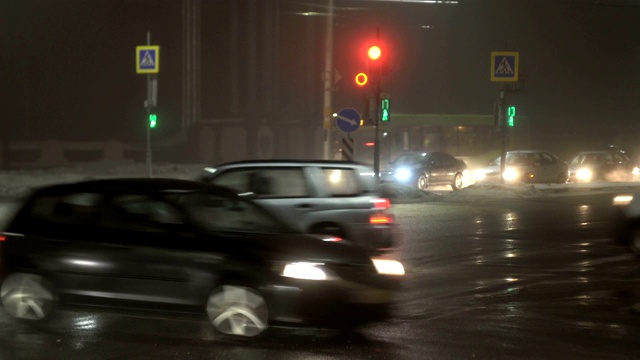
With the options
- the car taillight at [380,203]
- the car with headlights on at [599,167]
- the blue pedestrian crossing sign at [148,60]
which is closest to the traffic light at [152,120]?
the blue pedestrian crossing sign at [148,60]

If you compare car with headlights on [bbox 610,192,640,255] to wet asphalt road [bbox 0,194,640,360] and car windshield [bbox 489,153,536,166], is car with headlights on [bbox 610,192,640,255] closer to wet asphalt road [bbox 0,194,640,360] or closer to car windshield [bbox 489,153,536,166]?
wet asphalt road [bbox 0,194,640,360]

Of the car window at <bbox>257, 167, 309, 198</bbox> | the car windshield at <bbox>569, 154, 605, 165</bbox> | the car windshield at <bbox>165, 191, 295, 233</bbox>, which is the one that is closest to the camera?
the car windshield at <bbox>165, 191, 295, 233</bbox>

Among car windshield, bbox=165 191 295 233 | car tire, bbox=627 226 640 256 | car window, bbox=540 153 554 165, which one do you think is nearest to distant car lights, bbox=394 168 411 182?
car window, bbox=540 153 554 165

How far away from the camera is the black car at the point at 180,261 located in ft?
27.4

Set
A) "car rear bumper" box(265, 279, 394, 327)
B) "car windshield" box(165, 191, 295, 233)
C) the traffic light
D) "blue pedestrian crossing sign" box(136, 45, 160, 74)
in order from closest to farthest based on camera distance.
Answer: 1. "car rear bumper" box(265, 279, 394, 327)
2. "car windshield" box(165, 191, 295, 233)
3. "blue pedestrian crossing sign" box(136, 45, 160, 74)
4. the traffic light

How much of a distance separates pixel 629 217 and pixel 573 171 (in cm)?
2446

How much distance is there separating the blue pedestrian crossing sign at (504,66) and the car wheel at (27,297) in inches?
903

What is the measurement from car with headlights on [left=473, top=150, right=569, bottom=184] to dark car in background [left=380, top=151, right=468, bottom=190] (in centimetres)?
139

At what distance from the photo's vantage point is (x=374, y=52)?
24547 millimetres

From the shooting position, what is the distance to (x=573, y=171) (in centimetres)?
3875

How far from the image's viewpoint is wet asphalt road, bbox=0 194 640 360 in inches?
317

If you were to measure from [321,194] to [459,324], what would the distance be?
482 centimetres

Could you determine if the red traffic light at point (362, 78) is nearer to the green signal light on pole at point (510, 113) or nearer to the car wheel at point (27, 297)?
the green signal light on pole at point (510, 113)

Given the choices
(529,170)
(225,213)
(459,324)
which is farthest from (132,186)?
(529,170)
